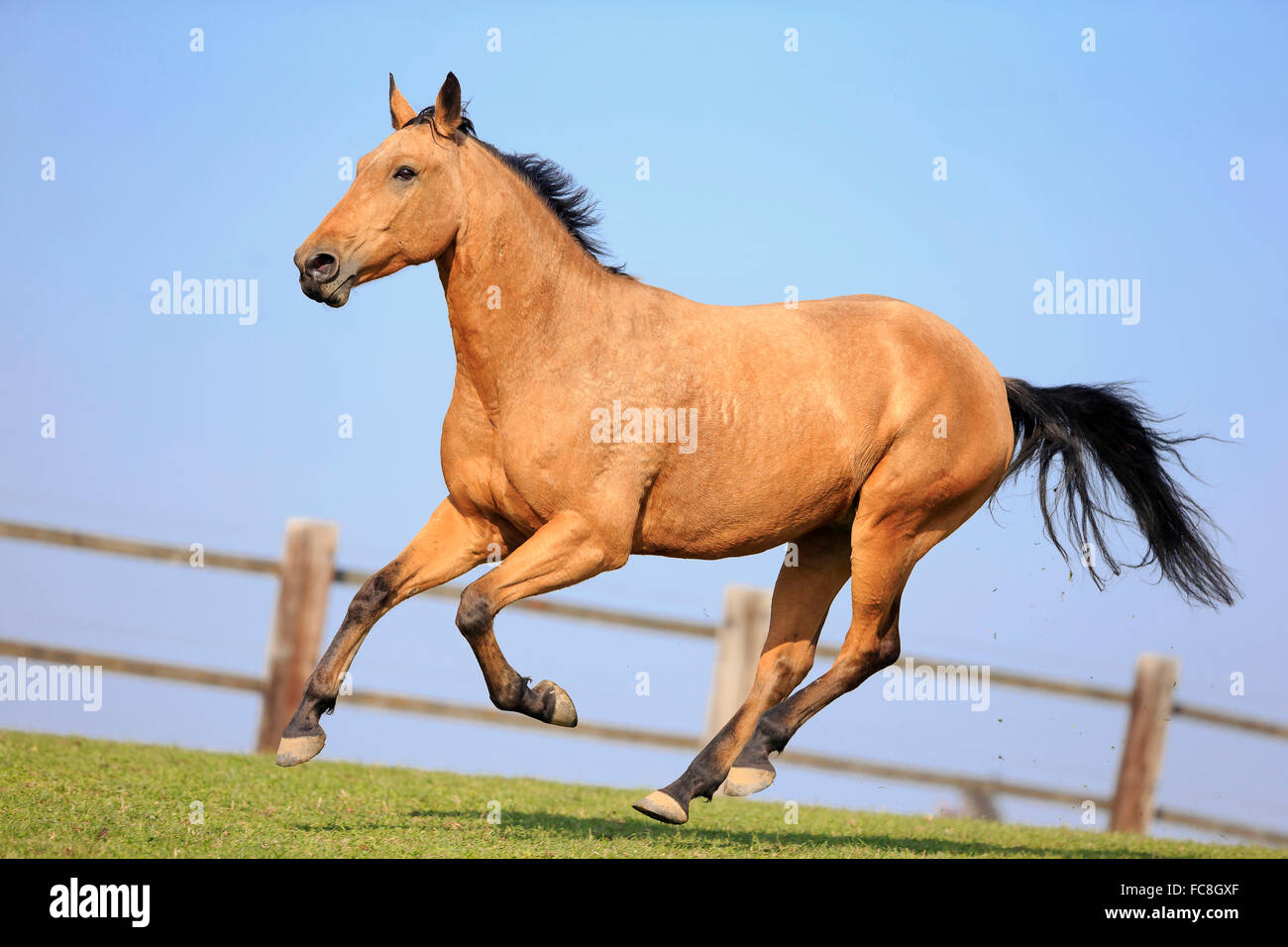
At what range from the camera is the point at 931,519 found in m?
5.64

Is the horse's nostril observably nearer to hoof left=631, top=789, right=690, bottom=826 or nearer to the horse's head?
the horse's head

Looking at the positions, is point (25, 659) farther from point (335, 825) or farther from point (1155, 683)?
point (1155, 683)

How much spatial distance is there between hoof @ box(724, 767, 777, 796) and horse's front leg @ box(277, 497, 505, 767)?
1364 mm

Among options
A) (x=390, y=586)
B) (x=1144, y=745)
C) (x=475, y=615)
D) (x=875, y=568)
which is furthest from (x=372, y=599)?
(x=1144, y=745)

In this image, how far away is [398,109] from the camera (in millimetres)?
5129

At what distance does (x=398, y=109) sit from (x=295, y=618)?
4.81 meters

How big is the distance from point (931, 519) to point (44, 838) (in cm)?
379

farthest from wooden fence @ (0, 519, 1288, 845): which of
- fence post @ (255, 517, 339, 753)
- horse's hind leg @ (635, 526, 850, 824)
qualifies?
horse's hind leg @ (635, 526, 850, 824)

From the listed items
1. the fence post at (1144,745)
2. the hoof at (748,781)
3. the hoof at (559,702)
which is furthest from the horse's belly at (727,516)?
the fence post at (1144,745)

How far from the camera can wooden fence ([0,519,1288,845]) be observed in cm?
879

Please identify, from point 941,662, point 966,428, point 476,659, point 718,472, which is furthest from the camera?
point 941,662
